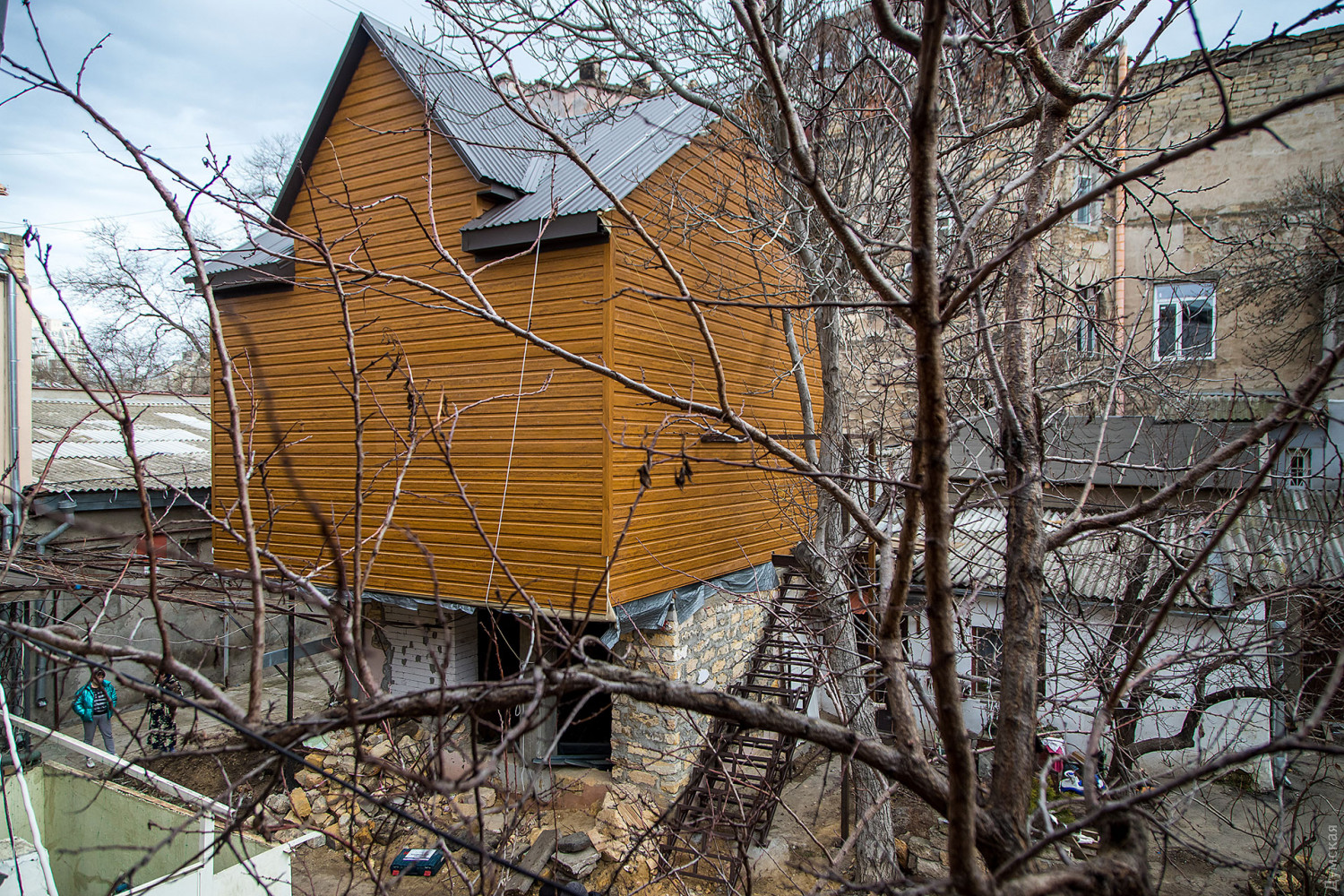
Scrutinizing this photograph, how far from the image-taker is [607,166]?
369 inches

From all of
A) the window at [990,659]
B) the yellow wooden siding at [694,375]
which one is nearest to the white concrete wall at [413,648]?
the yellow wooden siding at [694,375]

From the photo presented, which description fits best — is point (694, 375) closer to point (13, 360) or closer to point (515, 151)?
point (515, 151)

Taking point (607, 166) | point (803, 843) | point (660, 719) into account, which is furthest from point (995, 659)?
point (607, 166)

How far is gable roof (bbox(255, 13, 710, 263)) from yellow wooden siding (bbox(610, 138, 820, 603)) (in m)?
0.39

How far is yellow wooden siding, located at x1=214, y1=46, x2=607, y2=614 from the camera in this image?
874 cm

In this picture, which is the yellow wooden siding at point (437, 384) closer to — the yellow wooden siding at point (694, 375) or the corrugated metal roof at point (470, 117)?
the corrugated metal roof at point (470, 117)

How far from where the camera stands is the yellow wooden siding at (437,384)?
874 centimetres

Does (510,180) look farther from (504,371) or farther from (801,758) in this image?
(801,758)

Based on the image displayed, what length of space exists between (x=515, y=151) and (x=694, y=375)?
3860 millimetres

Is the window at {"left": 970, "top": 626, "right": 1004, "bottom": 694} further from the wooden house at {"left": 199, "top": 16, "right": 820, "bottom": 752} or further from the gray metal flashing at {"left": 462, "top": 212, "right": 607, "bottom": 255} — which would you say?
the gray metal flashing at {"left": 462, "top": 212, "right": 607, "bottom": 255}

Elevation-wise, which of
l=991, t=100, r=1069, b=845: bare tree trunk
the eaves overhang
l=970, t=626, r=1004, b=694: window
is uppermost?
the eaves overhang

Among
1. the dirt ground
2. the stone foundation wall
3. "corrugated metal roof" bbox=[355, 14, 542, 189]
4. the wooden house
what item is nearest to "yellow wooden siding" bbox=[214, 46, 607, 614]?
the wooden house

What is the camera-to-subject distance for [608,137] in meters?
10.7

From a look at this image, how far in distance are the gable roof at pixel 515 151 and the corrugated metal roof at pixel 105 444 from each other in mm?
4785
